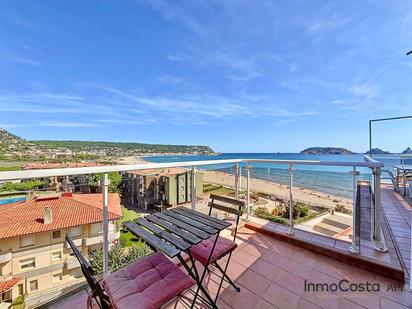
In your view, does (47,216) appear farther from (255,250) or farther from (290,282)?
(290,282)

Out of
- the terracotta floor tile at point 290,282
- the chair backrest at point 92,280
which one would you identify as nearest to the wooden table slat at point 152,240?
the chair backrest at point 92,280

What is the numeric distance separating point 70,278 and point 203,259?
1.13m

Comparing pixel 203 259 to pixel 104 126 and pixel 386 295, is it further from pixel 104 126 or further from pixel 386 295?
pixel 104 126

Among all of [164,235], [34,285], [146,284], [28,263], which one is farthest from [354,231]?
[28,263]

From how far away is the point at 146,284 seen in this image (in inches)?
48.4

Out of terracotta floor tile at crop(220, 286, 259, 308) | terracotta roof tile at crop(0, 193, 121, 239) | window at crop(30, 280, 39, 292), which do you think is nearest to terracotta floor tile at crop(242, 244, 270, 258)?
terracotta floor tile at crop(220, 286, 259, 308)

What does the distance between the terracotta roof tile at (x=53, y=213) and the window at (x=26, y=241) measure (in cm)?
5

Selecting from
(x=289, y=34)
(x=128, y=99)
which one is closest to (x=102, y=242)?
(x=289, y=34)

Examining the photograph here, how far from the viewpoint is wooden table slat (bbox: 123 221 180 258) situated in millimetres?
1171

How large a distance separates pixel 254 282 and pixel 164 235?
3.96 feet

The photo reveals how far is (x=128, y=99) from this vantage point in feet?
100

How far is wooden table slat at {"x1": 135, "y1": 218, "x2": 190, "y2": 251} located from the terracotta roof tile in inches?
17.8

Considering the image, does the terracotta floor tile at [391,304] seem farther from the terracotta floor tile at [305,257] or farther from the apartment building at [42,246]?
the apartment building at [42,246]
